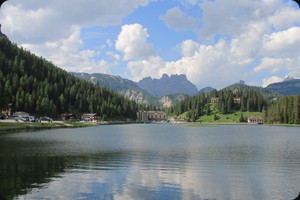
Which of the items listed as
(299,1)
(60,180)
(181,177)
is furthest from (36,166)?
(299,1)

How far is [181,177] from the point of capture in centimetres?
3706

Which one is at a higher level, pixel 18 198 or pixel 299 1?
pixel 299 1

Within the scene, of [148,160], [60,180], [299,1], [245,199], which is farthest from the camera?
[148,160]

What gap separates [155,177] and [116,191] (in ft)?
24.8

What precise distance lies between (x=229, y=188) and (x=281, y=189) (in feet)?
15.1

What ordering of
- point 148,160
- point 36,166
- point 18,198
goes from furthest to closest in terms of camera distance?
point 148,160, point 36,166, point 18,198

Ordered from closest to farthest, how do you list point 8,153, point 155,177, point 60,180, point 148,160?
point 60,180
point 155,177
point 148,160
point 8,153

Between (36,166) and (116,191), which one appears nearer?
(116,191)

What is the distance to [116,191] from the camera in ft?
99.0

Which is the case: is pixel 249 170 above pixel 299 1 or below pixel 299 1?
below

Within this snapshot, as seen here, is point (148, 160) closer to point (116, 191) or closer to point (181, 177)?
point (181, 177)

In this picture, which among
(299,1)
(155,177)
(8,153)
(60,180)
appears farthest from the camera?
(8,153)

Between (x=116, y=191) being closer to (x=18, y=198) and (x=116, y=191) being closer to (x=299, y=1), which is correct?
(x=18, y=198)

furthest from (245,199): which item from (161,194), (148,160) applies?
(148,160)
